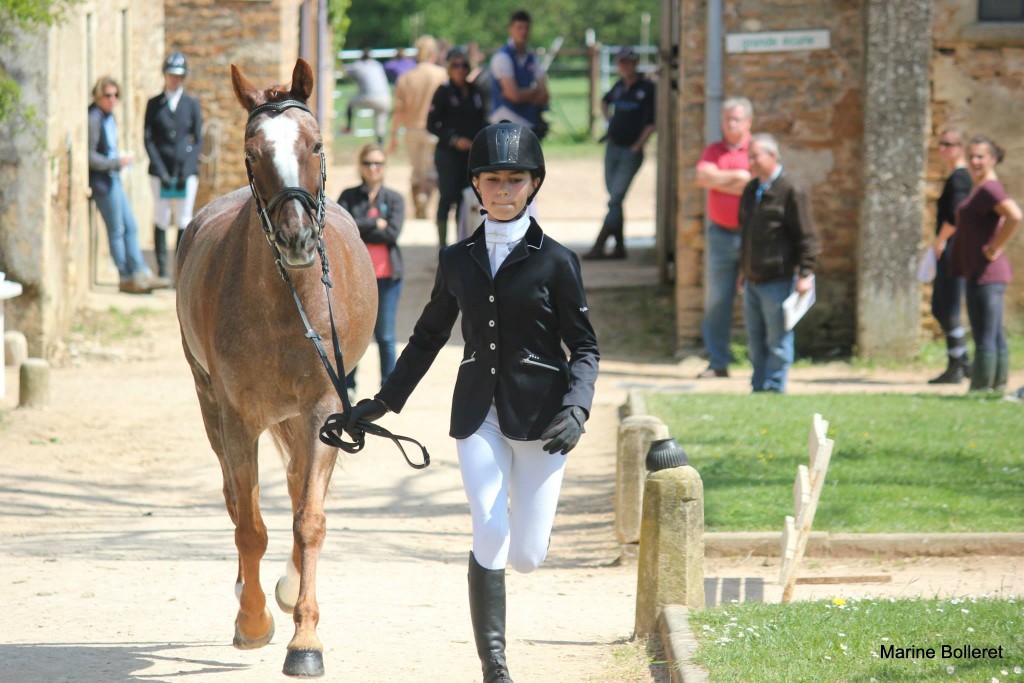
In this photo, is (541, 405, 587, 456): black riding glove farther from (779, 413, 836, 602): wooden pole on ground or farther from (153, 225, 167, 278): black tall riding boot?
(153, 225, 167, 278): black tall riding boot

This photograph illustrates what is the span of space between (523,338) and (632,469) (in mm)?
2844

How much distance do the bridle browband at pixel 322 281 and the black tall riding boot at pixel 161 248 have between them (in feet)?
34.2

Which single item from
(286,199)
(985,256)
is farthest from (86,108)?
(286,199)

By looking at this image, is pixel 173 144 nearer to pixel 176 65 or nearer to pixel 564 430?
pixel 176 65

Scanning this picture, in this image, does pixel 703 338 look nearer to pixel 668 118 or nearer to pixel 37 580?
pixel 668 118

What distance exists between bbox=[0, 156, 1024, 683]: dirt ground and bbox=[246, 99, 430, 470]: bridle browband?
18cm

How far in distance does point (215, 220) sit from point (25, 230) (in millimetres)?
6361

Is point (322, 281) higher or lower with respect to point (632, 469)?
higher

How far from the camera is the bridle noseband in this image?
5.36 metres

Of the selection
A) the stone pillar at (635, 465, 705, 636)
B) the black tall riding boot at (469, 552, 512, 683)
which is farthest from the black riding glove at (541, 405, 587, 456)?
the stone pillar at (635, 465, 705, 636)

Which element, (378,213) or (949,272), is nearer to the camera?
(378,213)

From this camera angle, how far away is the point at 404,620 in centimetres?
662

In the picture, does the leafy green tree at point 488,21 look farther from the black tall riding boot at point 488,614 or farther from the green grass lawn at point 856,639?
the black tall riding boot at point 488,614

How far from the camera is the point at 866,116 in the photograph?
41.4ft
